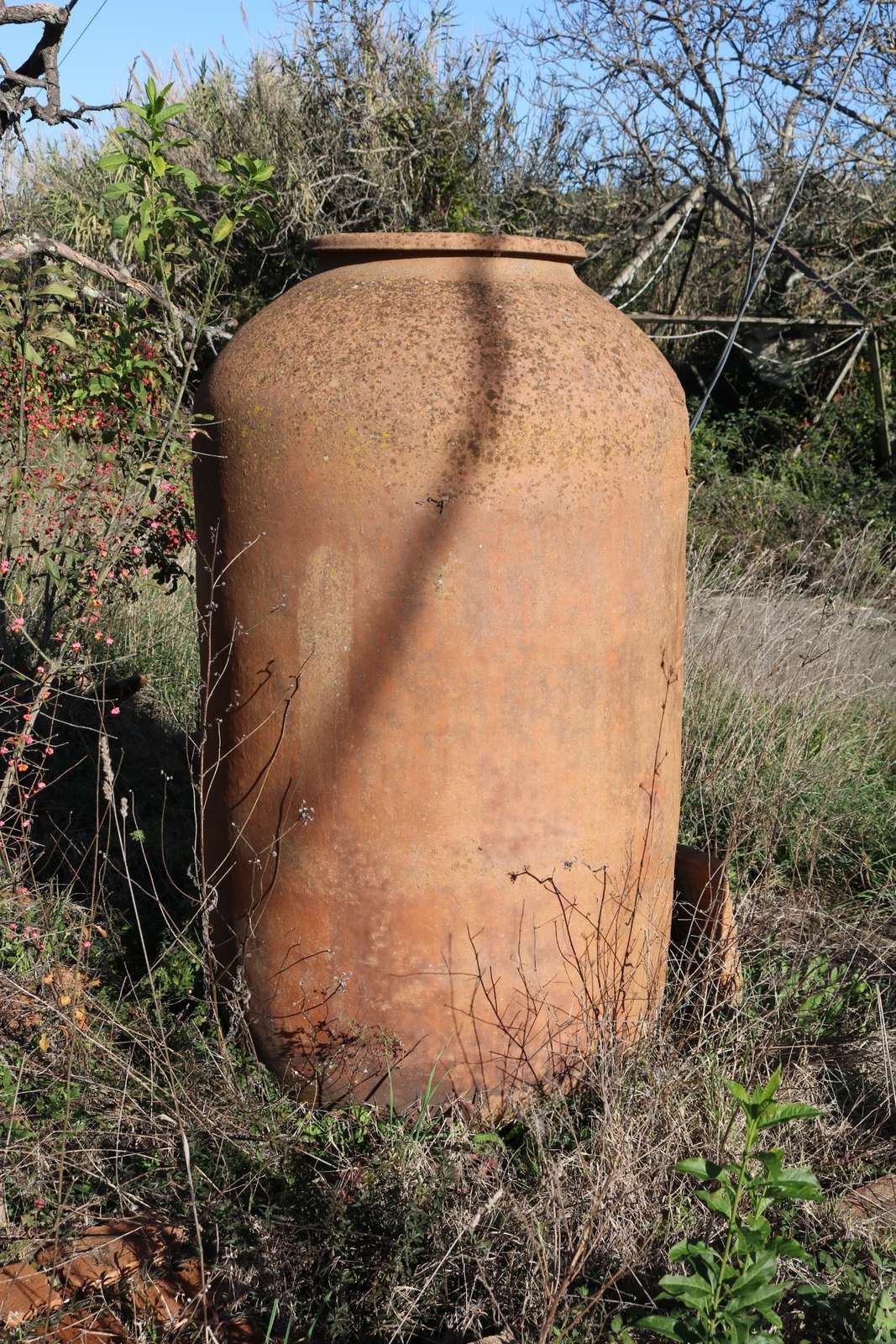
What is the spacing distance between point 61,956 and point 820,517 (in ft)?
19.1

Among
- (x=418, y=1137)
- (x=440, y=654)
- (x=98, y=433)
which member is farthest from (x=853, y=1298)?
(x=98, y=433)

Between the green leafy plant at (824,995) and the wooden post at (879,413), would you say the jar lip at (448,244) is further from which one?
the wooden post at (879,413)

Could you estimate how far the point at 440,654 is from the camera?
1982 millimetres

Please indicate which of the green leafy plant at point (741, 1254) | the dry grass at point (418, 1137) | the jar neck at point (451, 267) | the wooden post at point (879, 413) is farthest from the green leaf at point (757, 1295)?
the wooden post at point (879, 413)

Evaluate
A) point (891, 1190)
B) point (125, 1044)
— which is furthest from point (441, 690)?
point (891, 1190)

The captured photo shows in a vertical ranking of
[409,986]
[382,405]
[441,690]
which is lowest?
[409,986]

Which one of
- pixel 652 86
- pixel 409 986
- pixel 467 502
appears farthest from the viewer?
pixel 652 86

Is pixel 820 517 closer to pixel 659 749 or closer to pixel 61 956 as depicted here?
pixel 659 749

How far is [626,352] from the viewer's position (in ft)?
6.97

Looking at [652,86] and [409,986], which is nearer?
[409,986]

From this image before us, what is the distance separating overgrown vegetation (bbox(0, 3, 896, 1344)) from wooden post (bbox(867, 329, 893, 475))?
2.17m

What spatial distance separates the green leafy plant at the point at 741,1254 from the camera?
1369 mm

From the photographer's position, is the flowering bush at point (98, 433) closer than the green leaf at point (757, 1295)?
No

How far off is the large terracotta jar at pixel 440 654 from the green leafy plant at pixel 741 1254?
24.8 inches
